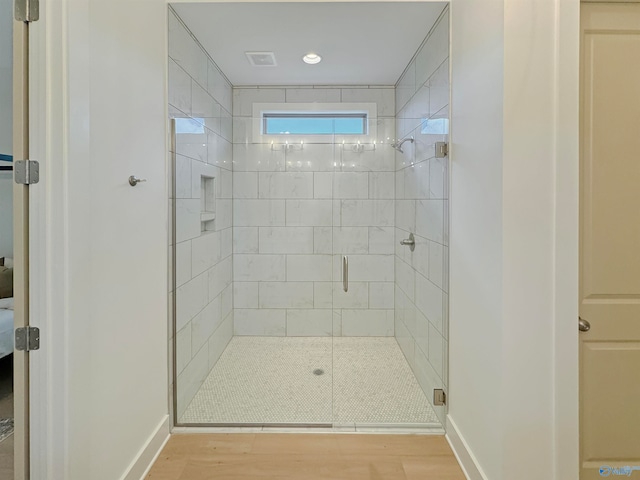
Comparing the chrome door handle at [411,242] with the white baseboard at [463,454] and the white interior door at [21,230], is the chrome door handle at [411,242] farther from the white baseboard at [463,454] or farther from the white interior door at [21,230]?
the white interior door at [21,230]

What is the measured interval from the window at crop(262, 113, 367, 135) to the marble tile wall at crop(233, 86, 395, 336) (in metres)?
0.09

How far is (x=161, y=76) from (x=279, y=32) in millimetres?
827

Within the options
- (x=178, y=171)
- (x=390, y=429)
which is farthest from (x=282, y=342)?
(x=178, y=171)

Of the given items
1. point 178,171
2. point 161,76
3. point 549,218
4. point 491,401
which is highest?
point 161,76

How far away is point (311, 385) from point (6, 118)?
7.27ft

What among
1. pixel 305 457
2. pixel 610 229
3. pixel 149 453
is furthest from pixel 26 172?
pixel 610 229

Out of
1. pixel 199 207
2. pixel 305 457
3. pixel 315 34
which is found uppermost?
pixel 315 34

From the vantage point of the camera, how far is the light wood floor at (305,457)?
1695mm

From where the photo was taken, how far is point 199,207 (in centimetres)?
247

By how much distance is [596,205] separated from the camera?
1390 mm

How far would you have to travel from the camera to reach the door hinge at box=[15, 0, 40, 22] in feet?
3.86

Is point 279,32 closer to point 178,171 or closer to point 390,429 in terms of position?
point 178,171

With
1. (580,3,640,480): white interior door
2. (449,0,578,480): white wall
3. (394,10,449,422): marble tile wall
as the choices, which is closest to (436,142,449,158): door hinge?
(394,10,449,422): marble tile wall

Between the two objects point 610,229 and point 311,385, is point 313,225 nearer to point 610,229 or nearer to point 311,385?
point 311,385
